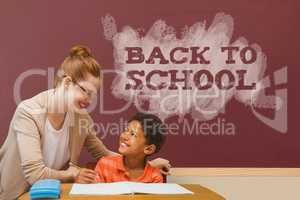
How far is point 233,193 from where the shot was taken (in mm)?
2256

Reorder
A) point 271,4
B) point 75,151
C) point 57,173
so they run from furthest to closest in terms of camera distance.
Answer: point 271,4 < point 75,151 < point 57,173

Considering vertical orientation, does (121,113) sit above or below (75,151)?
above

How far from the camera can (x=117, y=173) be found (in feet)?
6.30

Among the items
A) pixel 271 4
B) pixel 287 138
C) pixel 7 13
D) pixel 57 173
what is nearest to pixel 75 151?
pixel 57 173

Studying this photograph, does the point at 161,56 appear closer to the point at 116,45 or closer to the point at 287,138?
the point at 116,45

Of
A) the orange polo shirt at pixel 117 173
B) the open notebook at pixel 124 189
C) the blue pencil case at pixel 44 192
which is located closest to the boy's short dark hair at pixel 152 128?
the orange polo shirt at pixel 117 173

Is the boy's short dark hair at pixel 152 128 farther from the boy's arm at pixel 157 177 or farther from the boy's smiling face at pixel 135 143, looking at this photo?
the boy's arm at pixel 157 177

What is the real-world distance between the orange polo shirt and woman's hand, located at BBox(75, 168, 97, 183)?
2 centimetres

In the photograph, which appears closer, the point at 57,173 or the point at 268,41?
the point at 57,173

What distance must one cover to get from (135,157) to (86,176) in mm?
221

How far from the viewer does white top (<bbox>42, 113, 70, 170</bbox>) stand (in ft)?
6.79

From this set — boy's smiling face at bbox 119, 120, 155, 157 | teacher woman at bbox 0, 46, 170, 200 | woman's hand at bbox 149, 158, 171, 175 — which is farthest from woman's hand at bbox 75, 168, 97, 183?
woman's hand at bbox 149, 158, 171, 175

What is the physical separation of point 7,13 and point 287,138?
148 centimetres

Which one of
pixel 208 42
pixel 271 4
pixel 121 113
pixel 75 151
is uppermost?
pixel 271 4
